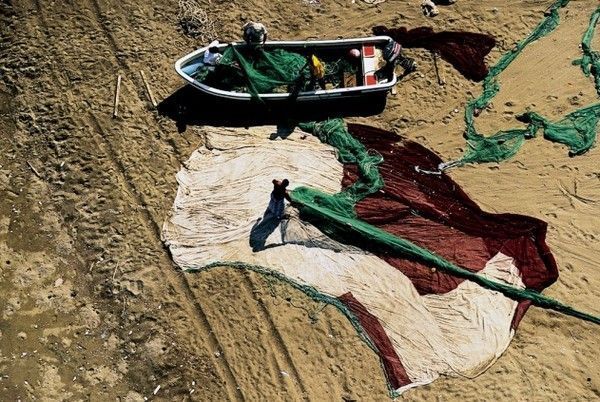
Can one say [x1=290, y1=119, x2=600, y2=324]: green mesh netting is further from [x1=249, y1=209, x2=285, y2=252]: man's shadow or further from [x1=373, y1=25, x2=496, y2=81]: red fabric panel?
[x1=373, y1=25, x2=496, y2=81]: red fabric panel

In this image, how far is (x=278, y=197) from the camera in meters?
10.8

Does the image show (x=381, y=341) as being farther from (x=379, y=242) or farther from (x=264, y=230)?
(x=264, y=230)

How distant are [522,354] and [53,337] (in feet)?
24.5

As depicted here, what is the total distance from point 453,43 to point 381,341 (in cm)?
609

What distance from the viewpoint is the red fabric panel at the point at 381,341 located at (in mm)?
10164

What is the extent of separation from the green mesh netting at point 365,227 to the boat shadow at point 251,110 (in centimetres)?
110

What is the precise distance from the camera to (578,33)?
12852 millimetres

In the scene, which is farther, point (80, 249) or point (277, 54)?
point (277, 54)

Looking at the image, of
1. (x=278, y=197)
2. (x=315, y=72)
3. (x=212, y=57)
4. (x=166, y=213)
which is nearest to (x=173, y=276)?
(x=166, y=213)

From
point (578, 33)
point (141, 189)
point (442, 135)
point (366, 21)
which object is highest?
point (578, 33)

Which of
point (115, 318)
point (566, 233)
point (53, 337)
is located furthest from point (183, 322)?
point (566, 233)

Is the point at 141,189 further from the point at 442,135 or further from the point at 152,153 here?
the point at 442,135

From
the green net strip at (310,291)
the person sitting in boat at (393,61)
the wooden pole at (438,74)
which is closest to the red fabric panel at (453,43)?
the wooden pole at (438,74)

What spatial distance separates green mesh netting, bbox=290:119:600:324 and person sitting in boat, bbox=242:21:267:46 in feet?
8.79
